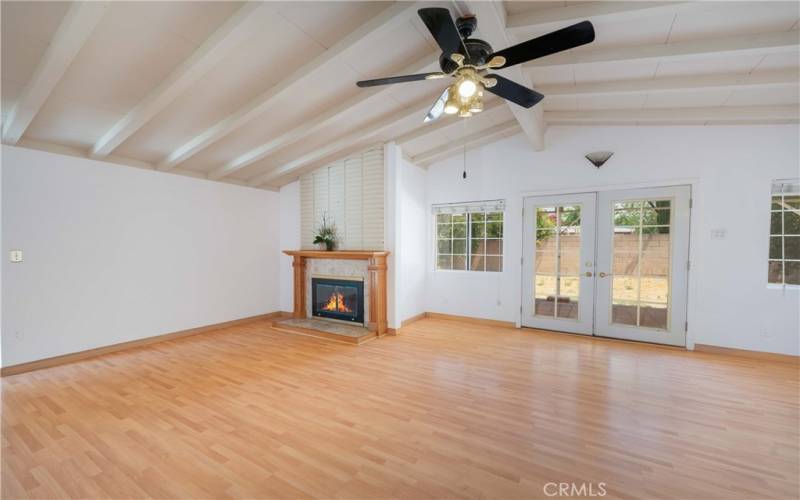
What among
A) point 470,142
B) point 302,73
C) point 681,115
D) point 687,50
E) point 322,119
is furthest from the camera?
point 470,142

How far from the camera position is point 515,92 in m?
2.54

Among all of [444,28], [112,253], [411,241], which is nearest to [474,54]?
[444,28]

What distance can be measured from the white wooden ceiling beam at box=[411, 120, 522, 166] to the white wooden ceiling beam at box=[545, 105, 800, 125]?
1.91ft

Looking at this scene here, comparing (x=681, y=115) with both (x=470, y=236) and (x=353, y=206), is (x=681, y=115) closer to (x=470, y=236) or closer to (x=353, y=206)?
(x=470, y=236)

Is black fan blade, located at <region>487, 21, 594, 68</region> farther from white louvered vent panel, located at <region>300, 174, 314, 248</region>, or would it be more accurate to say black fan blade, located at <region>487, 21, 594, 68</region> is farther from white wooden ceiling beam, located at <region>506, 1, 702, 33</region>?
white louvered vent panel, located at <region>300, 174, 314, 248</region>

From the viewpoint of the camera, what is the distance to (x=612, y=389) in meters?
3.07

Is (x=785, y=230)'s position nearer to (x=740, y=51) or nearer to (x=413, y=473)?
(x=740, y=51)

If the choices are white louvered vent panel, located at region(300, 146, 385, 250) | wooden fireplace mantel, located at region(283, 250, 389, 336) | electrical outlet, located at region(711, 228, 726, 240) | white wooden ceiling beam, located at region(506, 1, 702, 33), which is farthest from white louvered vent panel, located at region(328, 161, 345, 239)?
electrical outlet, located at region(711, 228, 726, 240)

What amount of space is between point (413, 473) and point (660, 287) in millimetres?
4306

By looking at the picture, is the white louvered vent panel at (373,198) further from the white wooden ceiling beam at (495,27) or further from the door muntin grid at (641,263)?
the door muntin grid at (641,263)

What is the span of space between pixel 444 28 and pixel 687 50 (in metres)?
2.31

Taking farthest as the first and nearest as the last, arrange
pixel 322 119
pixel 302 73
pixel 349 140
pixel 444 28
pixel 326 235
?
pixel 326 235
pixel 349 140
pixel 322 119
pixel 302 73
pixel 444 28

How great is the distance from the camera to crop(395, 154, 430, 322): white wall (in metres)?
5.19
